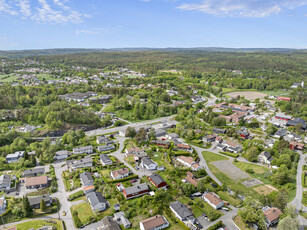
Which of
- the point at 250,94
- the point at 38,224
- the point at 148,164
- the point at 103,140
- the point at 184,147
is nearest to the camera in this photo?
the point at 38,224

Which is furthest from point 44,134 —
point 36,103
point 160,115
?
point 160,115

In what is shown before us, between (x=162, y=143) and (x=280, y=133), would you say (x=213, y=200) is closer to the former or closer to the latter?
(x=162, y=143)

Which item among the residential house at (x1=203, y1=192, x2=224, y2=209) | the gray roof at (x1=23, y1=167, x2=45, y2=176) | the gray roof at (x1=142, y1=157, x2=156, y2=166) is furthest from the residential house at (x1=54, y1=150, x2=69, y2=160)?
the residential house at (x1=203, y1=192, x2=224, y2=209)

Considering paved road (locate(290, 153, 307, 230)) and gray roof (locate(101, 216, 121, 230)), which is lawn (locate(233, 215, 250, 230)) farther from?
gray roof (locate(101, 216, 121, 230))

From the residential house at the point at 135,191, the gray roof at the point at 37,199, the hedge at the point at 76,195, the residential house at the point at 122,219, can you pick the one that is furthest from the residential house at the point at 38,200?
the residential house at the point at 135,191

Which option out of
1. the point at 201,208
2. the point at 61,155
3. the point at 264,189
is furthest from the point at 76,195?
the point at 264,189

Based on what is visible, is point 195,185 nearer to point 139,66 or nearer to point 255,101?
point 255,101
